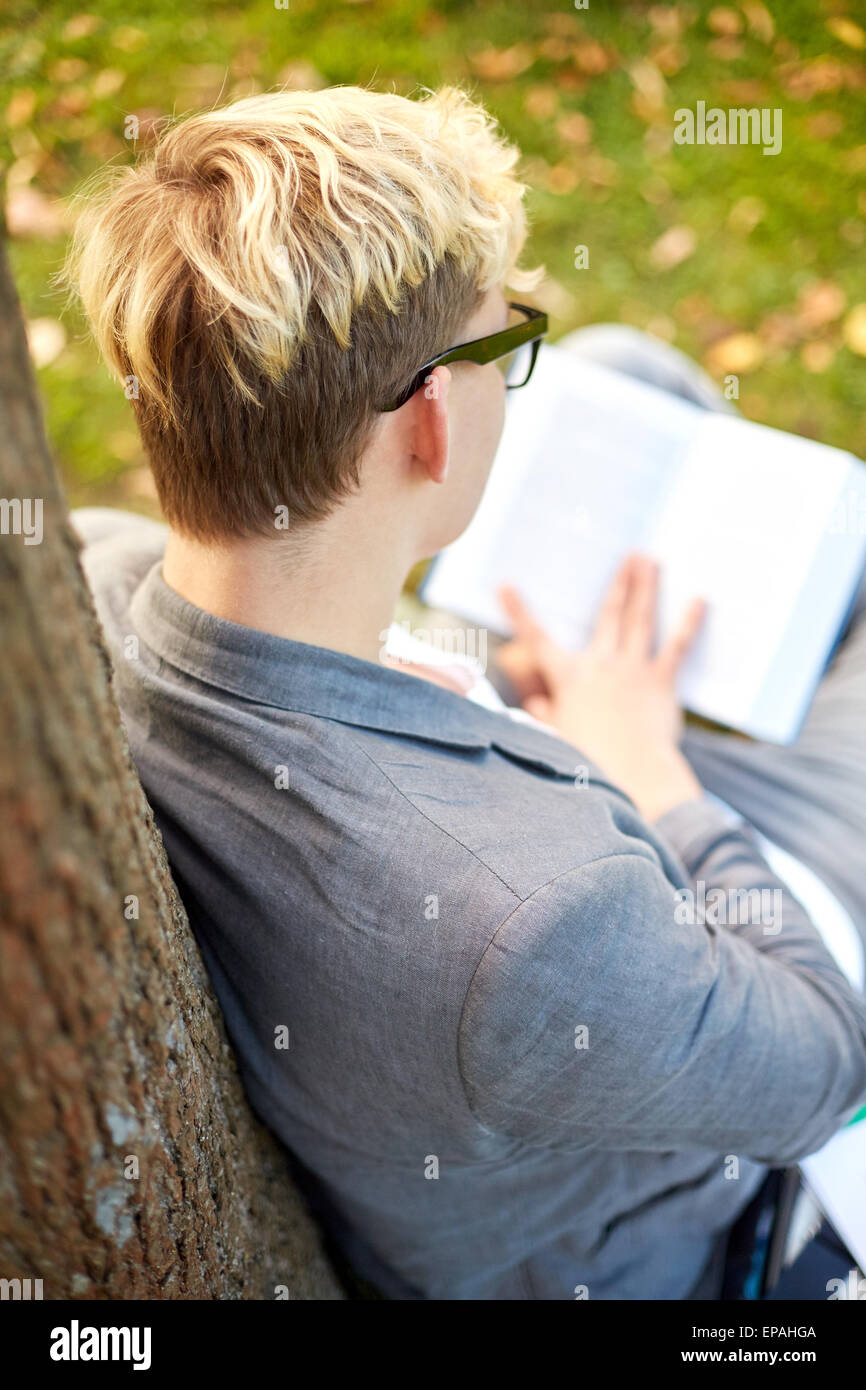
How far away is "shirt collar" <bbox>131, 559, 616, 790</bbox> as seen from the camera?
0.88 m

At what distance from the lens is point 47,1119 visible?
59 centimetres

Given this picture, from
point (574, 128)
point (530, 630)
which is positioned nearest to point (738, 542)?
point (530, 630)

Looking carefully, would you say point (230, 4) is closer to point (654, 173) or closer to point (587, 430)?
point (654, 173)

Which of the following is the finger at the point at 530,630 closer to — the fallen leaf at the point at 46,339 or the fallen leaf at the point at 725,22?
the fallen leaf at the point at 46,339

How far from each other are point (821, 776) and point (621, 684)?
0.37 m

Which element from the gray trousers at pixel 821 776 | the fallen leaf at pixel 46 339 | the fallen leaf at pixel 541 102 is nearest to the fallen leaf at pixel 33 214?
the fallen leaf at pixel 46 339

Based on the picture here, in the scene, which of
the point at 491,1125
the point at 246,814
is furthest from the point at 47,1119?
the point at 491,1125

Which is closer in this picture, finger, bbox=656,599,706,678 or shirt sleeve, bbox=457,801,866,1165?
shirt sleeve, bbox=457,801,866,1165

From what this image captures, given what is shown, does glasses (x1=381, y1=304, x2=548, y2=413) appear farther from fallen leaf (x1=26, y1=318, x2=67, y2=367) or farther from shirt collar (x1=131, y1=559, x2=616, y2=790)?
fallen leaf (x1=26, y1=318, x2=67, y2=367)

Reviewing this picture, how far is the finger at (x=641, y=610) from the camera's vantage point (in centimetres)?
157

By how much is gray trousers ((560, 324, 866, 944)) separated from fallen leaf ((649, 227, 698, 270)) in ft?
4.94

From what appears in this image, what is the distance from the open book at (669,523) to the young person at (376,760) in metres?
0.52

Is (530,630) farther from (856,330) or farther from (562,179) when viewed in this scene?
(562,179)

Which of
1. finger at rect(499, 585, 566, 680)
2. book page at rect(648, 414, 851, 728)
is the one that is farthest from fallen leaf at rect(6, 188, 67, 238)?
book page at rect(648, 414, 851, 728)
